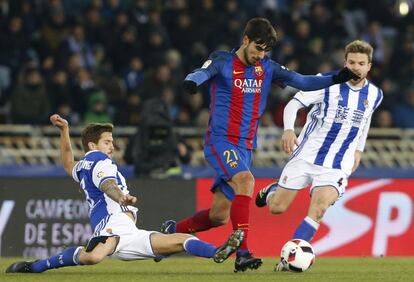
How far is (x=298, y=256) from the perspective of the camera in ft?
33.8

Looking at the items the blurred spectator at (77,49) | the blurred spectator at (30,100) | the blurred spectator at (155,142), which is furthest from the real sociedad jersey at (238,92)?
the blurred spectator at (77,49)

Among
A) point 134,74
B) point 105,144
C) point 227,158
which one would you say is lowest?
point 227,158

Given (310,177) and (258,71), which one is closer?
(258,71)

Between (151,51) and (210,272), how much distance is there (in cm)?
852

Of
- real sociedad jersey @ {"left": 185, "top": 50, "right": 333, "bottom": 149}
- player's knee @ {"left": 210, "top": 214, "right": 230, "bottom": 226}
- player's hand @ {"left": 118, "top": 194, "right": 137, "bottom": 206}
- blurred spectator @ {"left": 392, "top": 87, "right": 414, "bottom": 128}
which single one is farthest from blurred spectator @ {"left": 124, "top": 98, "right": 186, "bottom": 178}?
player's hand @ {"left": 118, "top": 194, "right": 137, "bottom": 206}

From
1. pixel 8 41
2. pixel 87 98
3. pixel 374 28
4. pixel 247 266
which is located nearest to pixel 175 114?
pixel 87 98

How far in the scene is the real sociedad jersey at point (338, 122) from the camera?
1128 cm

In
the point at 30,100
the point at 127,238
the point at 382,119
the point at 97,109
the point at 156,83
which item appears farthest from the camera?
the point at 382,119

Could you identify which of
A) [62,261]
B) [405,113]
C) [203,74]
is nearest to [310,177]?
[203,74]

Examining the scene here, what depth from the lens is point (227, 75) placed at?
1065cm

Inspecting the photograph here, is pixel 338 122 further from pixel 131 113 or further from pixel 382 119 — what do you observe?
pixel 382 119

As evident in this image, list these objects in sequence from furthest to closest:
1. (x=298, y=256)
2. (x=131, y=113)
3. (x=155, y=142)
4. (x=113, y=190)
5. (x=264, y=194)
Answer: (x=131, y=113)
(x=155, y=142)
(x=264, y=194)
(x=298, y=256)
(x=113, y=190)

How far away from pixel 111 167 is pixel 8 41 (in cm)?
858

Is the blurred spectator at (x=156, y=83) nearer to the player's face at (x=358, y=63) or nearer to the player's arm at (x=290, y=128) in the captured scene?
the player's arm at (x=290, y=128)
